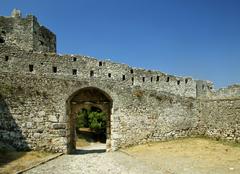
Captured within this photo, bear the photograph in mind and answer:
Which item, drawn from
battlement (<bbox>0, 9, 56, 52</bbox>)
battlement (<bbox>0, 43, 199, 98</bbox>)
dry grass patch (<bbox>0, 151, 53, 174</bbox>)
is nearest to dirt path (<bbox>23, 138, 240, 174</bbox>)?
dry grass patch (<bbox>0, 151, 53, 174</bbox>)

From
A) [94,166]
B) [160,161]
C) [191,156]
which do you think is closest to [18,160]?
[94,166]

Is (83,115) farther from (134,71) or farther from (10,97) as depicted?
(10,97)

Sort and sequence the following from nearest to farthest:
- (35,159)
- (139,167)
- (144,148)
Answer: (139,167)
(35,159)
(144,148)

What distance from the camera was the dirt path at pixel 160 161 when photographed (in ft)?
44.8

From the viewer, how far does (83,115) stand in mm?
40625

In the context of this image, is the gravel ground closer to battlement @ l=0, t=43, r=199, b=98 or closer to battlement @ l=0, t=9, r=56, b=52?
battlement @ l=0, t=43, r=199, b=98

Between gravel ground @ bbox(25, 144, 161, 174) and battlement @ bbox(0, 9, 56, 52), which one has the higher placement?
battlement @ bbox(0, 9, 56, 52)

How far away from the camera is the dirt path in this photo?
13.6 m

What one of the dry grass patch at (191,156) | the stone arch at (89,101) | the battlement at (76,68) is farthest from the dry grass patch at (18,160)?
the battlement at (76,68)

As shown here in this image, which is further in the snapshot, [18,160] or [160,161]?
[160,161]

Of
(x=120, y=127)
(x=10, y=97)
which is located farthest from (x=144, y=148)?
(x=10, y=97)

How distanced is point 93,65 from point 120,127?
4.39 meters

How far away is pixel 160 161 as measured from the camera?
51.8 feet

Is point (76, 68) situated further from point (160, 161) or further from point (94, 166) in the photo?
point (160, 161)
